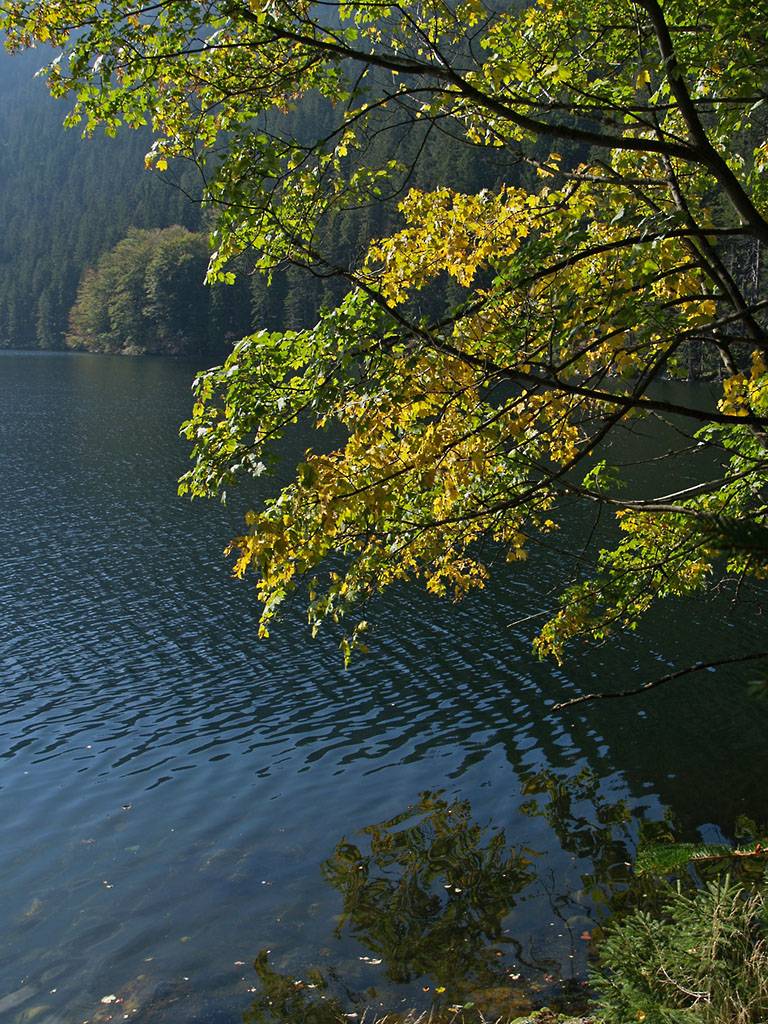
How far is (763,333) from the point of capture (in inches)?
214

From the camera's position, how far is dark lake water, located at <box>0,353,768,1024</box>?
749 centimetres

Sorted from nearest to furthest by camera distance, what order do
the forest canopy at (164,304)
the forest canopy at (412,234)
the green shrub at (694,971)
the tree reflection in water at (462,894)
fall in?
the green shrub at (694,971), the forest canopy at (412,234), the tree reflection in water at (462,894), the forest canopy at (164,304)

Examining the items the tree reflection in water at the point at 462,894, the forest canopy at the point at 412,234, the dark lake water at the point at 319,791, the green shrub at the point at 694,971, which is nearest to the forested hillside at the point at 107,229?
the dark lake water at the point at 319,791

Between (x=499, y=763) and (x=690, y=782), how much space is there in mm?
2497

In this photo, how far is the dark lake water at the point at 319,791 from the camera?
7.49m

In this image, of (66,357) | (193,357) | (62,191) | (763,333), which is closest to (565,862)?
(763,333)

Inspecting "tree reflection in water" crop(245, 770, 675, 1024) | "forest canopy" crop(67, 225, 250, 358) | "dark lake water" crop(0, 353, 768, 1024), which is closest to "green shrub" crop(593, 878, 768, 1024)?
"tree reflection in water" crop(245, 770, 675, 1024)

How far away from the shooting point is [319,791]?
10773 millimetres

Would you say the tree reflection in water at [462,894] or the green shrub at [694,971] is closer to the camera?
the green shrub at [694,971]

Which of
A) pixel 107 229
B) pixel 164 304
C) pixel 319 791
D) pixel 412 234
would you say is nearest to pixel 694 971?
pixel 412 234

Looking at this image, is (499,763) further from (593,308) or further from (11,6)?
(11,6)

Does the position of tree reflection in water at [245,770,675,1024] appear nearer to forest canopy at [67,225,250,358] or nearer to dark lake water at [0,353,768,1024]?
dark lake water at [0,353,768,1024]

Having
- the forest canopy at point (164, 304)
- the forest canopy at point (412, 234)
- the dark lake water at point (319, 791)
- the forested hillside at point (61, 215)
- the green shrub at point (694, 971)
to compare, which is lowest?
Answer: the dark lake water at point (319, 791)

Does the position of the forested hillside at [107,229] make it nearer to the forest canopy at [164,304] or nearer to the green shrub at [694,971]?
the forest canopy at [164,304]
